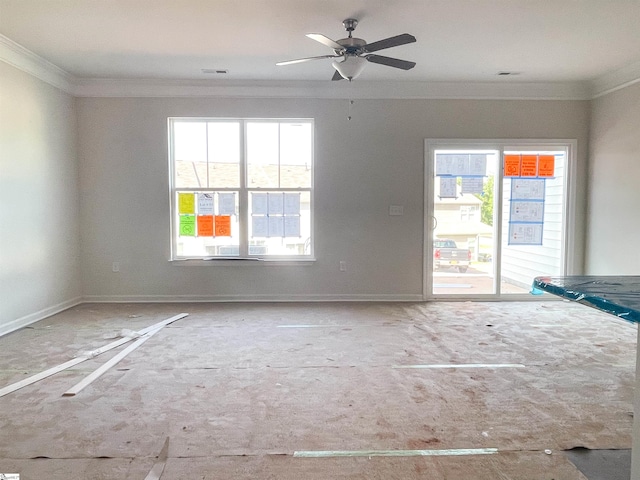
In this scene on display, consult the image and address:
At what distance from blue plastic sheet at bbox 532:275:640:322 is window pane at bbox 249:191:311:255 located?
136 inches

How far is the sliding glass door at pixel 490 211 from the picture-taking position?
199 inches

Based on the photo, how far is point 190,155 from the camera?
5.04 m

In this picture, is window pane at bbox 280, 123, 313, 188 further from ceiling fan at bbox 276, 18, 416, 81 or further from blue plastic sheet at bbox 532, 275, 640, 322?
blue plastic sheet at bbox 532, 275, 640, 322

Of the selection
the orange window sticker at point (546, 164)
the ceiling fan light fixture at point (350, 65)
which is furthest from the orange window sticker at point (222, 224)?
the orange window sticker at point (546, 164)

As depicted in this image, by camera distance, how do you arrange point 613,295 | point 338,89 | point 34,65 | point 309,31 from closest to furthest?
1. point 613,295
2. point 309,31
3. point 34,65
4. point 338,89

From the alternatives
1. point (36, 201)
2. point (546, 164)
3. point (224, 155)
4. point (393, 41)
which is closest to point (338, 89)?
point (224, 155)

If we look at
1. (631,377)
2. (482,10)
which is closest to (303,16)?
(482,10)

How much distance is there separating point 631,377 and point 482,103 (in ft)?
11.8

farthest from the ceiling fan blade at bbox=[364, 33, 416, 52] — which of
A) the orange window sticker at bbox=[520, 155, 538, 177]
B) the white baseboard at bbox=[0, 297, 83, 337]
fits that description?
the white baseboard at bbox=[0, 297, 83, 337]

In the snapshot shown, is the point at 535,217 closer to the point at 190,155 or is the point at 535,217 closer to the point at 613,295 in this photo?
the point at 613,295

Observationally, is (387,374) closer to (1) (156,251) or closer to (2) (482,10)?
(2) (482,10)

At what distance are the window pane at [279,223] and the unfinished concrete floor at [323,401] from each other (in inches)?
52.4

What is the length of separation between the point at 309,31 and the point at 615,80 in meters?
3.75

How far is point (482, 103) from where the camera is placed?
4.99 meters
